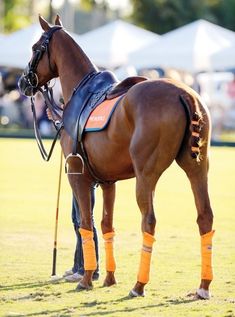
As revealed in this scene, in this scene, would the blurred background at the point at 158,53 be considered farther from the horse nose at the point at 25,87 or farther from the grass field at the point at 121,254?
the horse nose at the point at 25,87

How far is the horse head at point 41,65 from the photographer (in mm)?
11125

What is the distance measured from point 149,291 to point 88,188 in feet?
3.96

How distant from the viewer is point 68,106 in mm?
10828

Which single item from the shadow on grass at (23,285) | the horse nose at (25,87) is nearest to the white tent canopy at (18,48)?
the horse nose at (25,87)

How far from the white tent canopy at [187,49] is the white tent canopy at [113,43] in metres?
1.13

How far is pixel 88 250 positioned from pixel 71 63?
197 centimetres

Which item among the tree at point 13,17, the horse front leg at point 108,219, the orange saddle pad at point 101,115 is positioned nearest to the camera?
the orange saddle pad at point 101,115

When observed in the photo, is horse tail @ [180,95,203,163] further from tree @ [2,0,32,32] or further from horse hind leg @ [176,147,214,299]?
tree @ [2,0,32,32]

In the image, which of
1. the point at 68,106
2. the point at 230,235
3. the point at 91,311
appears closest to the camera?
the point at 91,311

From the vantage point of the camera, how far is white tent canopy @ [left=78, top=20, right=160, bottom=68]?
120 feet

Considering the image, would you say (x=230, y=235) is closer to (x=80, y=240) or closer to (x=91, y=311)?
(x=80, y=240)

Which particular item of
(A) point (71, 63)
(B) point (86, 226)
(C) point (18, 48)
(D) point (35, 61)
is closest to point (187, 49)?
(C) point (18, 48)

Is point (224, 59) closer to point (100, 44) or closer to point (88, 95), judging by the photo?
point (100, 44)

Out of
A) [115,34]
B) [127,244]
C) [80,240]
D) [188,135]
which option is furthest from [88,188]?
[115,34]
